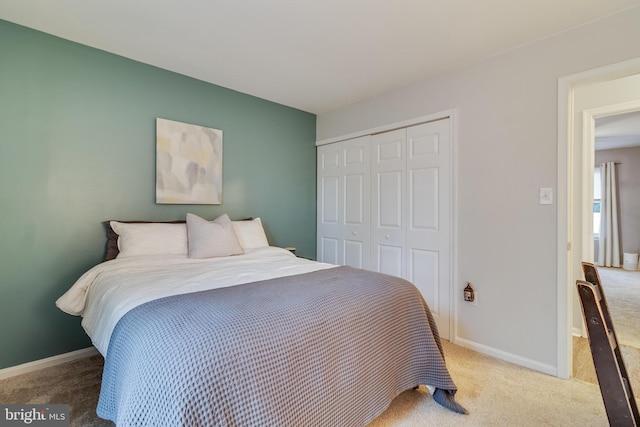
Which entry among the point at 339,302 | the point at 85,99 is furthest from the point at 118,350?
the point at 85,99

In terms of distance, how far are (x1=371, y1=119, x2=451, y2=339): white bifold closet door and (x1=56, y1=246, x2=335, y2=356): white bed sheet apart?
1.16 metres

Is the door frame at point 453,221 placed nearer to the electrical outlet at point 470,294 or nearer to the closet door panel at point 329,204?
the electrical outlet at point 470,294

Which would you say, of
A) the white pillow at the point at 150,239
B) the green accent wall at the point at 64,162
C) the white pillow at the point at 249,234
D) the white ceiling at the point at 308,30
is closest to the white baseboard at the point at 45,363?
the green accent wall at the point at 64,162

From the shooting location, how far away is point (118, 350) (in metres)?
1.12

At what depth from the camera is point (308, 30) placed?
202 cm

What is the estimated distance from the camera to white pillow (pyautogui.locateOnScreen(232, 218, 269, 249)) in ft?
8.92

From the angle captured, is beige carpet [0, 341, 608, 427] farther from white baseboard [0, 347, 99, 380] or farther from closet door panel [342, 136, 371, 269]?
closet door panel [342, 136, 371, 269]

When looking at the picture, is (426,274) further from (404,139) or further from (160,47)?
(160,47)

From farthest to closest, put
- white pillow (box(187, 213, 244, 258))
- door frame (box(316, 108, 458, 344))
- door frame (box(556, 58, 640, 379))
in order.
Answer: door frame (box(316, 108, 458, 344)) → white pillow (box(187, 213, 244, 258)) → door frame (box(556, 58, 640, 379))

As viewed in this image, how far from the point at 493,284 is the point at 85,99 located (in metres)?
3.50

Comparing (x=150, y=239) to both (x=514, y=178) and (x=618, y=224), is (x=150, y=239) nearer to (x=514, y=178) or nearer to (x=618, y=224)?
(x=514, y=178)

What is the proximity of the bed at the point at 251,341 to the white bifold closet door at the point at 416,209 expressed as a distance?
3.37 ft

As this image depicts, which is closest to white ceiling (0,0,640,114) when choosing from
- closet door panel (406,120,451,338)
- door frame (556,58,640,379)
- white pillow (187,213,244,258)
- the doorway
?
door frame (556,58,640,379)

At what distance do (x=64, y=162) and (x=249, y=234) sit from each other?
149 centimetres
